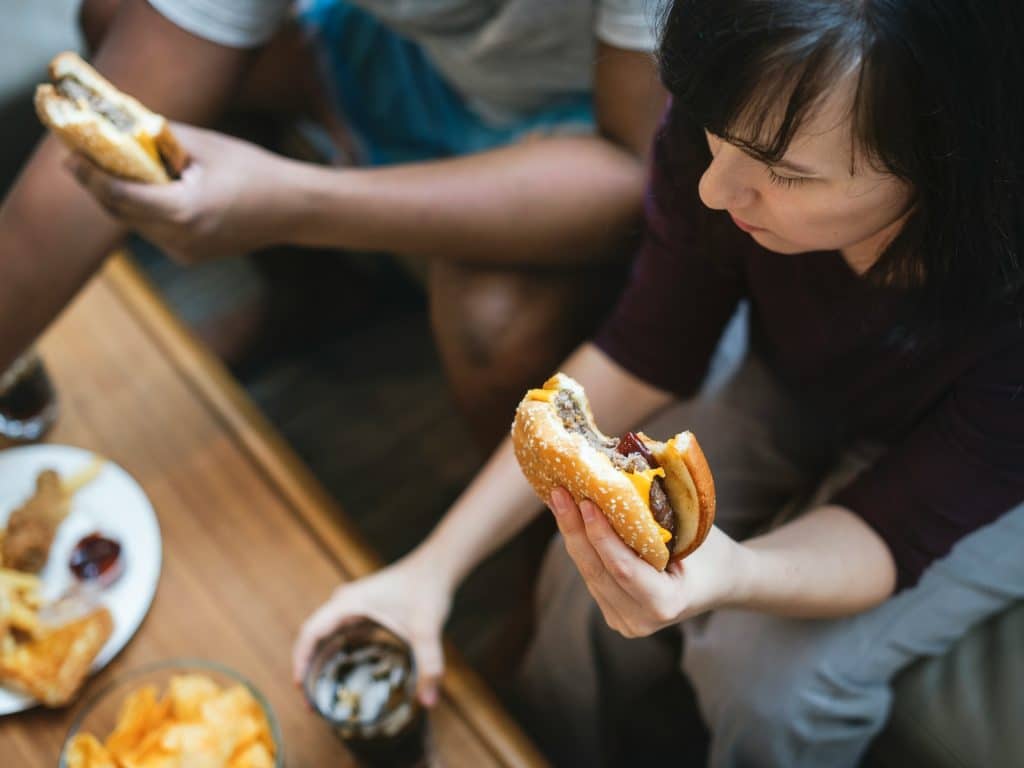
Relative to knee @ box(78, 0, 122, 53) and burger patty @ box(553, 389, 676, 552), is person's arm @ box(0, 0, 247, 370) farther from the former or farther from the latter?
burger patty @ box(553, 389, 676, 552)

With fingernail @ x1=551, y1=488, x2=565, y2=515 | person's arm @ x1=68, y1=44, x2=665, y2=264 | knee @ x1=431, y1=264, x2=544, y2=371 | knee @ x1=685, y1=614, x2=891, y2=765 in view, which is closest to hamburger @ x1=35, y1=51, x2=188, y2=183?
person's arm @ x1=68, y1=44, x2=665, y2=264

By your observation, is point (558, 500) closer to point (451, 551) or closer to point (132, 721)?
point (451, 551)

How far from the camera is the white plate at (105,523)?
104 cm

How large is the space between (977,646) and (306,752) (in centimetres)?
82

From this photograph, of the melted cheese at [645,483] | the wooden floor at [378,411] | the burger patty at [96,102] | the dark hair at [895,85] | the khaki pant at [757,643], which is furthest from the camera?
the wooden floor at [378,411]

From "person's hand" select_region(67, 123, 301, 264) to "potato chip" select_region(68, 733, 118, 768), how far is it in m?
0.57

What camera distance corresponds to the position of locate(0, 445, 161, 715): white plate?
40.9 inches

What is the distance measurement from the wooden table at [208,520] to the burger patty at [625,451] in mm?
420

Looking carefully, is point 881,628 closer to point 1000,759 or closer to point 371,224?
point 1000,759

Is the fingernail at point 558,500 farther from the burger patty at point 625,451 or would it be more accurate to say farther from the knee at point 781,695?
the knee at point 781,695

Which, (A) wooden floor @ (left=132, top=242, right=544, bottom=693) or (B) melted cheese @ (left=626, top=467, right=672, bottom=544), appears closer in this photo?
(B) melted cheese @ (left=626, top=467, right=672, bottom=544)

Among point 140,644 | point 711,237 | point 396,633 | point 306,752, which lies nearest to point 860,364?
point 711,237

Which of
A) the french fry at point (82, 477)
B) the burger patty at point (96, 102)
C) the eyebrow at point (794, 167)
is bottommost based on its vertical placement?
the french fry at point (82, 477)

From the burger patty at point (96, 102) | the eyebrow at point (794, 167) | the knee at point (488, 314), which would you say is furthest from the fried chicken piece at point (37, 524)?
the eyebrow at point (794, 167)
